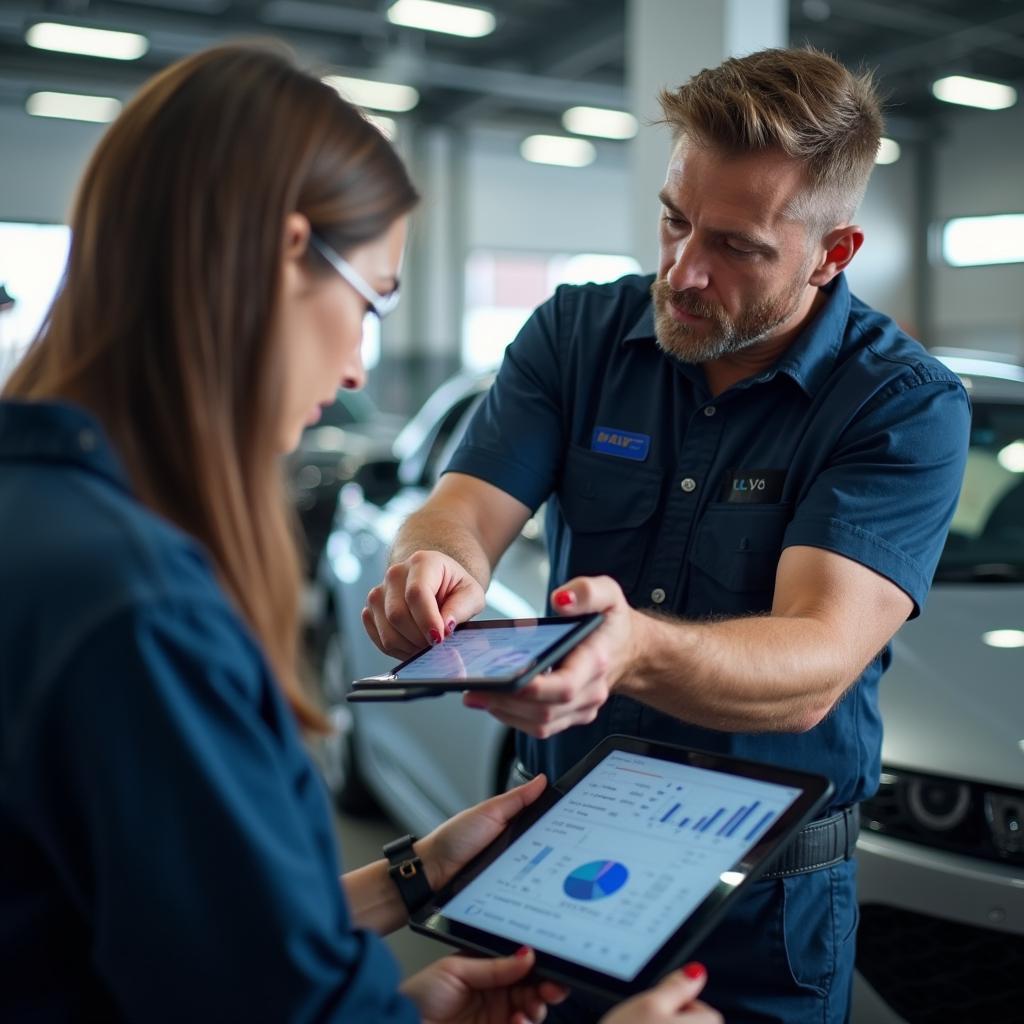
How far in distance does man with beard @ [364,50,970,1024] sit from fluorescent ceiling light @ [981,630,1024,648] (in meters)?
0.78

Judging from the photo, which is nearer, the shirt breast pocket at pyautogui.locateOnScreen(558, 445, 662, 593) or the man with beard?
the man with beard

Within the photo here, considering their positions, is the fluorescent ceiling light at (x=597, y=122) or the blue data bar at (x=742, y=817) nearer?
the blue data bar at (x=742, y=817)

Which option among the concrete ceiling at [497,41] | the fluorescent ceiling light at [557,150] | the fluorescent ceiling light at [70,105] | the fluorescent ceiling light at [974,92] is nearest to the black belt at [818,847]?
the concrete ceiling at [497,41]

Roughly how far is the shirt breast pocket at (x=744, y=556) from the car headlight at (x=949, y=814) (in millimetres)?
657

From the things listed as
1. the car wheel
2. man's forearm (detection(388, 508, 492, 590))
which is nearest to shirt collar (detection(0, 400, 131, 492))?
man's forearm (detection(388, 508, 492, 590))

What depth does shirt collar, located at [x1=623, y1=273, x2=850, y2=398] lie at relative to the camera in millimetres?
1632

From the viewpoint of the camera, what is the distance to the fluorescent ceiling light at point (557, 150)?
13.6m

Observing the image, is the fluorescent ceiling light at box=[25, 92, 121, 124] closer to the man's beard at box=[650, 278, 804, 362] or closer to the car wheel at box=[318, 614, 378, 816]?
the car wheel at box=[318, 614, 378, 816]

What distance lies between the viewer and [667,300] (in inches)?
66.1

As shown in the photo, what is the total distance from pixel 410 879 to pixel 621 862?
10.1 inches

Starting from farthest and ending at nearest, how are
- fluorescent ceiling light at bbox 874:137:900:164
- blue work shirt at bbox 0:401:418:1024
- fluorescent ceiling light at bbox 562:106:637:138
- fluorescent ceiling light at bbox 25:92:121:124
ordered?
1. fluorescent ceiling light at bbox 874:137:900:164
2. fluorescent ceiling light at bbox 562:106:637:138
3. fluorescent ceiling light at bbox 25:92:121:124
4. blue work shirt at bbox 0:401:418:1024

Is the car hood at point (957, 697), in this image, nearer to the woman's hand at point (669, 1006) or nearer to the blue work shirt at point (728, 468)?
the blue work shirt at point (728, 468)

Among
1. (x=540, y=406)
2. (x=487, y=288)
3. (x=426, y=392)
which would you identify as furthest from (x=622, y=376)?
(x=487, y=288)

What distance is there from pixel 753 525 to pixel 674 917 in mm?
709
